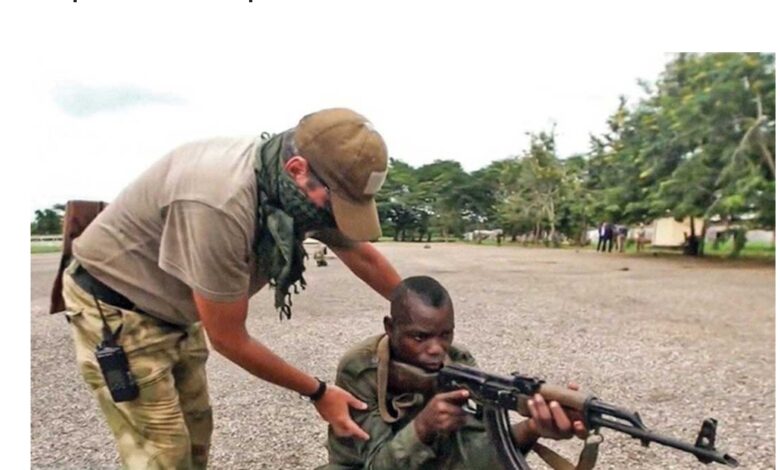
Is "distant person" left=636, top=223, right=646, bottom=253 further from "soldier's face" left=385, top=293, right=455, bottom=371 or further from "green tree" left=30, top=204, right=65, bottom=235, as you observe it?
"green tree" left=30, top=204, right=65, bottom=235

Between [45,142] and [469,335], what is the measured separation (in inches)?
45.7

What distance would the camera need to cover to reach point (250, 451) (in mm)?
1895

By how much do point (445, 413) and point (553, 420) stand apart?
158 millimetres

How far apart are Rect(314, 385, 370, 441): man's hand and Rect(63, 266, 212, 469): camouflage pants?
27cm

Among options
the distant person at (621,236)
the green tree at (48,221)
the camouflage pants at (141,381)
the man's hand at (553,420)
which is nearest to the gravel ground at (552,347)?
the distant person at (621,236)

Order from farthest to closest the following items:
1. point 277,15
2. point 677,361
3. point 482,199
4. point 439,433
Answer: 1. point 677,361
2. point 482,199
3. point 277,15
4. point 439,433

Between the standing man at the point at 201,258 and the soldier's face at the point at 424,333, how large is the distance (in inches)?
5.3

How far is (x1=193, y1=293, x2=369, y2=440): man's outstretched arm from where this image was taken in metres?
1.01

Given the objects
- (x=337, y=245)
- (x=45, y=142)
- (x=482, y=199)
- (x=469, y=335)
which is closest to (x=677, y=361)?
(x=469, y=335)

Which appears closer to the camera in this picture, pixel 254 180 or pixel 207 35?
pixel 254 180

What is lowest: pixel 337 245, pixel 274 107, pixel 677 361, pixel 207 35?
pixel 677 361

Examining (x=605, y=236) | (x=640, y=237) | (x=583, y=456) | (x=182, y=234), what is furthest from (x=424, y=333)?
(x=640, y=237)

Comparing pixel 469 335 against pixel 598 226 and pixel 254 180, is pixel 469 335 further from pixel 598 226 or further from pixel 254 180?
pixel 254 180

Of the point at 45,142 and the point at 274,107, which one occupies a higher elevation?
the point at 274,107
